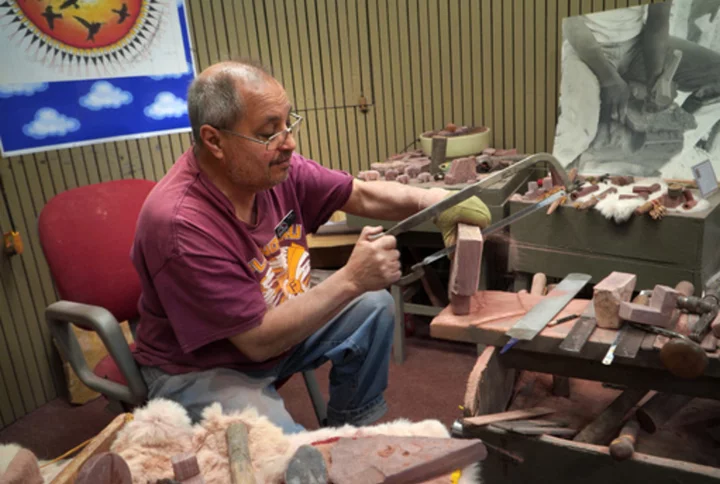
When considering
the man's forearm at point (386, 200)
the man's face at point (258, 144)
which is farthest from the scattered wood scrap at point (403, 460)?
the man's forearm at point (386, 200)

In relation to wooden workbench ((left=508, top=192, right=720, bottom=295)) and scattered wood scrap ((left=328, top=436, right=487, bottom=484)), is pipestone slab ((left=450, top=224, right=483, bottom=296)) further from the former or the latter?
wooden workbench ((left=508, top=192, right=720, bottom=295))

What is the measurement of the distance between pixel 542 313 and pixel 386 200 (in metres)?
0.86

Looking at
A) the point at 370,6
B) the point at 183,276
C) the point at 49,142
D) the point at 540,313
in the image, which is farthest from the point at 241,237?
the point at 370,6

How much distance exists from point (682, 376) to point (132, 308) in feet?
6.27

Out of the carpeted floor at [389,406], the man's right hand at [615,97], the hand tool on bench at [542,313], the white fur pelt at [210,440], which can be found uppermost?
the man's right hand at [615,97]

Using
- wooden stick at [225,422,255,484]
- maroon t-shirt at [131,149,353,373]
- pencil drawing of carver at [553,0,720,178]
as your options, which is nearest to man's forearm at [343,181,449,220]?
maroon t-shirt at [131,149,353,373]

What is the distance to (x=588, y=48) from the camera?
346 cm

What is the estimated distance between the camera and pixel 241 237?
201cm

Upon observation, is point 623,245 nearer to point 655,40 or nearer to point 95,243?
point 655,40

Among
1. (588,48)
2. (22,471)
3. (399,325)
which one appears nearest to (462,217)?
(22,471)

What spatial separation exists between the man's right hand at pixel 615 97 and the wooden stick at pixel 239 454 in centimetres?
290

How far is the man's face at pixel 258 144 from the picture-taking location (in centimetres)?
193

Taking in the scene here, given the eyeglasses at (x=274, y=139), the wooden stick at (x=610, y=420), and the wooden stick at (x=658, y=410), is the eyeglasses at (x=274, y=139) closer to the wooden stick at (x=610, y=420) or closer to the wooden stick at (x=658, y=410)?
the wooden stick at (x=610, y=420)

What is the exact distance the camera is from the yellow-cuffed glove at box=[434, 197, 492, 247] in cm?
207
